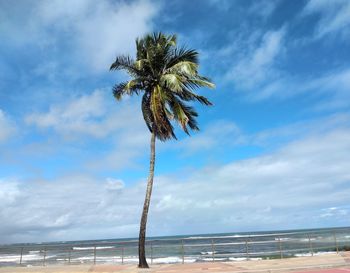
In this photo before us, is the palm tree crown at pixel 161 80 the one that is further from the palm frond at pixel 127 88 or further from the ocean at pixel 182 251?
the ocean at pixel 182 251

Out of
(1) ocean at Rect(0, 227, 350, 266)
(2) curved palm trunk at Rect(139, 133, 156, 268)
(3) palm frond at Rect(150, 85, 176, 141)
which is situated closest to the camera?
(2) curved palm trunk at Rect(139, 133, 156, 268)

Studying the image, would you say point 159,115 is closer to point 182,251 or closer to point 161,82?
point 161,82

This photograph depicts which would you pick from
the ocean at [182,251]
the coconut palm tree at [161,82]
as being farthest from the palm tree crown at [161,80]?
the ocean at [182,251]

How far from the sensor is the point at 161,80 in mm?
17172

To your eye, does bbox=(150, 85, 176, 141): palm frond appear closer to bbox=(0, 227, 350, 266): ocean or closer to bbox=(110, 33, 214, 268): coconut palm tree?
bbox=(110, 33, 214, 268): coconut palm tree

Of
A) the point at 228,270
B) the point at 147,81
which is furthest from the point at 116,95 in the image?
the point at 228,270

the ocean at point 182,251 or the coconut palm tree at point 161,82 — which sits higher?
the coconut palm tree at point 161,82

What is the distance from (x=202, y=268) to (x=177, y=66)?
8165 millimetres

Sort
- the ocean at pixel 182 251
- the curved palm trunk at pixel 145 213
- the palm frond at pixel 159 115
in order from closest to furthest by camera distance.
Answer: the curved palm trunk at pixel 145 213
the palm frond at pixel 159 115
the ocean at pixel 182 251

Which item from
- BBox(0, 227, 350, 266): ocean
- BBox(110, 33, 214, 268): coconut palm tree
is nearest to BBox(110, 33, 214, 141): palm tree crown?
BBox(110, 33, 214, 268): coconut palm tree

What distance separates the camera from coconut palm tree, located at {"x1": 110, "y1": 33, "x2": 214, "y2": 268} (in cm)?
1698

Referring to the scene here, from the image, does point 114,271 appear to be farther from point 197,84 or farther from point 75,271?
point 197,84

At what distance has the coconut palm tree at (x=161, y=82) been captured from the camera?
1698cm

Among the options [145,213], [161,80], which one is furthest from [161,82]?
[145,213]
